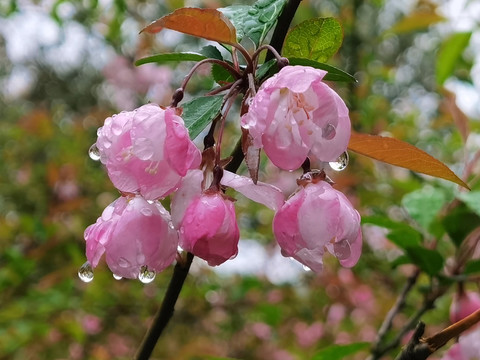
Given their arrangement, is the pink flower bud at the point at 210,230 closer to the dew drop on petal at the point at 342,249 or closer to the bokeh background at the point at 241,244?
the dew drop on petal at the point at 342,249

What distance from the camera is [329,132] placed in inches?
18.9

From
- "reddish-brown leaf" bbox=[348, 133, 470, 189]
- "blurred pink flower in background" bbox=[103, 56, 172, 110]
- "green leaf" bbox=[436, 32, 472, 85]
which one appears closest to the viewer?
"reddish-brown leaf" bbox=[348, 133, 470, 189]

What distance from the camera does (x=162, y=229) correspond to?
1.66ft

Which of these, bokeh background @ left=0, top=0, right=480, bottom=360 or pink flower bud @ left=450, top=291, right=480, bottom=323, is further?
bokeh background @ left=0, top=0, right=480, bottom=360

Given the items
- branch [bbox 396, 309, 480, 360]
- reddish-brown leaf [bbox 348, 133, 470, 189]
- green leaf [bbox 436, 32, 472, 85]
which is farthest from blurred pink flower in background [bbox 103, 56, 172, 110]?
branch [bbox 396, 309, 480, 360]

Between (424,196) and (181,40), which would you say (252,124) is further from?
(181,40)

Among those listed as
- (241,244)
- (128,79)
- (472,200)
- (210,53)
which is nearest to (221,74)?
(210,53)

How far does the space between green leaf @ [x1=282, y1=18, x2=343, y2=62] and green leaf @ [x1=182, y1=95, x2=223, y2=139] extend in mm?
101

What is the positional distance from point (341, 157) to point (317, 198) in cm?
5

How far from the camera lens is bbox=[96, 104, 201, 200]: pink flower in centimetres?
48

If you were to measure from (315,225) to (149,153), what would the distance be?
15cm

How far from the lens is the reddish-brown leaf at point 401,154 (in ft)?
1.77

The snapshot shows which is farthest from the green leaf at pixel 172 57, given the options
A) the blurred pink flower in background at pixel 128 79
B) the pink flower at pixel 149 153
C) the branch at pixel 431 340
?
the blurred pink flower in background at pixel 128 79

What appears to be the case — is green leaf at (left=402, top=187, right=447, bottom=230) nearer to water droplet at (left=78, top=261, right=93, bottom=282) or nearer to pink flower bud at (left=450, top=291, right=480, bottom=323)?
pink flower bud at (left=450, top=291, right=480, bottom=323)
